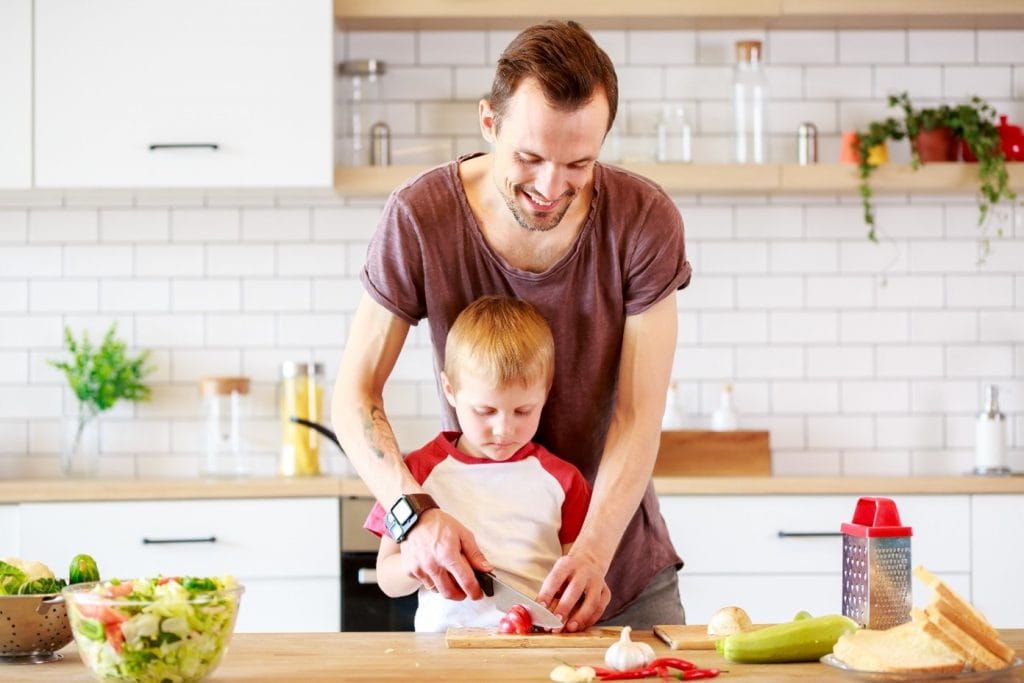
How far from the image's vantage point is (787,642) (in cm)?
164

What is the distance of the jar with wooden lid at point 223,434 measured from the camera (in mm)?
3990

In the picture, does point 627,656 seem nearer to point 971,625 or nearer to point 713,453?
point 971,625

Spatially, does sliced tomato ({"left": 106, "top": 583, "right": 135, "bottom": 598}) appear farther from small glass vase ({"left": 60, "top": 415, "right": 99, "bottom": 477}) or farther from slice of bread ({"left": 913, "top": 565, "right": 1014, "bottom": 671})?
small glass vase ({"left": 60, "top": 415, "right": 99, "bottom": 477})

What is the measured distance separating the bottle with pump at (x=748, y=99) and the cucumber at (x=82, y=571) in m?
2.70

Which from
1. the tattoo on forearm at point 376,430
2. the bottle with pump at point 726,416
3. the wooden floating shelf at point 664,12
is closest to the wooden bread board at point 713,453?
the bottle with pump at point 726,416

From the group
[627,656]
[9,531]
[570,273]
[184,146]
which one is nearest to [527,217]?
[570,273]

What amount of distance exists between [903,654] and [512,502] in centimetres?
86

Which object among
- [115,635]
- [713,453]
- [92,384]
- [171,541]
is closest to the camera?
[115,635]

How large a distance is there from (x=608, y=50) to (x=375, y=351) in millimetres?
2157

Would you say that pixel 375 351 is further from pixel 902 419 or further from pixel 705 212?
pixel 902 419

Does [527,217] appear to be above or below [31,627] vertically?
above

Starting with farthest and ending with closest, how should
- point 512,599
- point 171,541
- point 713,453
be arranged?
point 713,453, point 171,541, point 512,599

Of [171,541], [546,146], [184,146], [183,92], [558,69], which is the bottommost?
[171,541]

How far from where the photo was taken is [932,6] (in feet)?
12.7
